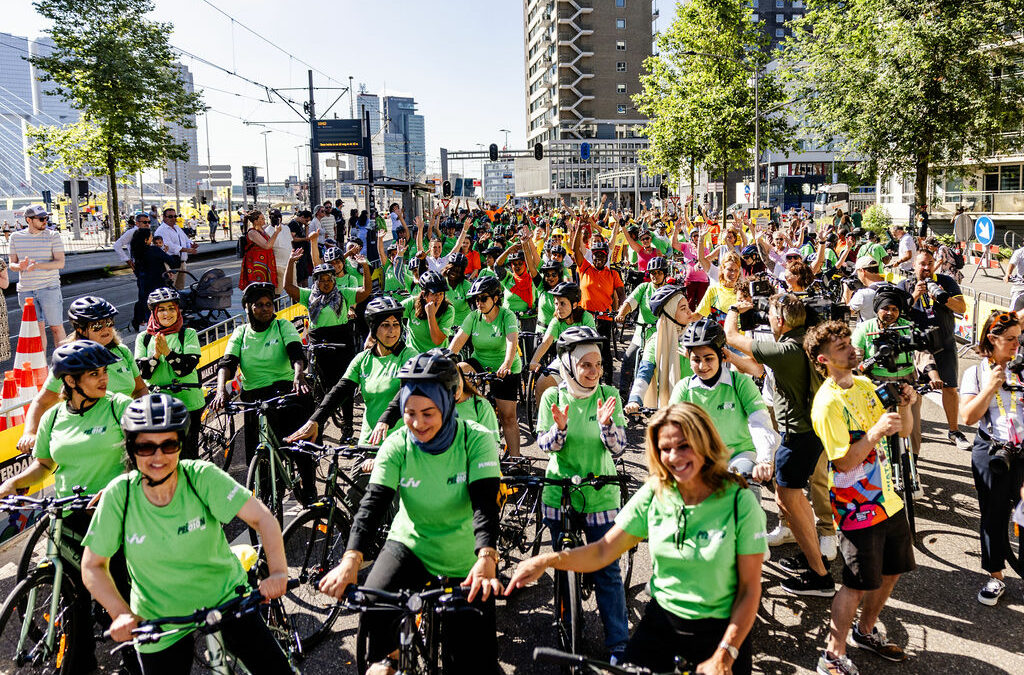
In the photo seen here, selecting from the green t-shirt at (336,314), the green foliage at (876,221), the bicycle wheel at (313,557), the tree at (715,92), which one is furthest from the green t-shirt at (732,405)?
the tree at (715,92)

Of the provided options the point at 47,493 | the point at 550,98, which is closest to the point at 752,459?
the point at 47,493

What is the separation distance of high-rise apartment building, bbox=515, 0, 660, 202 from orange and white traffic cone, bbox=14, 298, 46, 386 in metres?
91.3

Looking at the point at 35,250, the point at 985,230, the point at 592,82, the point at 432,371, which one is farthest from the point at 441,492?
the point at 592,82

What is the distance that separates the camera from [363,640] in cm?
355

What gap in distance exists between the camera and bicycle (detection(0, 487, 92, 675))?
157 inches

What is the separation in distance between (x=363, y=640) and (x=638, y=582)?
2429 millimetres

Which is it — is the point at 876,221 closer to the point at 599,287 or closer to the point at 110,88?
the point at 599,287

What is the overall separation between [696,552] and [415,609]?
1.14 meters

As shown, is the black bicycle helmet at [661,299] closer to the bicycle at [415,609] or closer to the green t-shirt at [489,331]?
the green t-shirt at [489,331]

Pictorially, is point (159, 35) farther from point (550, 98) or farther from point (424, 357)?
point (550, 98)

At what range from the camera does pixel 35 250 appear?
11.0 meters

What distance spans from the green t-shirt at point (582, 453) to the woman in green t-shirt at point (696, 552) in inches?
53.8

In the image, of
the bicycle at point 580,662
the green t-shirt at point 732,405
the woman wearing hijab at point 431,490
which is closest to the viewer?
the bicycle at point 580,662

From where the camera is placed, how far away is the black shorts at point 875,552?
402 centimetres
